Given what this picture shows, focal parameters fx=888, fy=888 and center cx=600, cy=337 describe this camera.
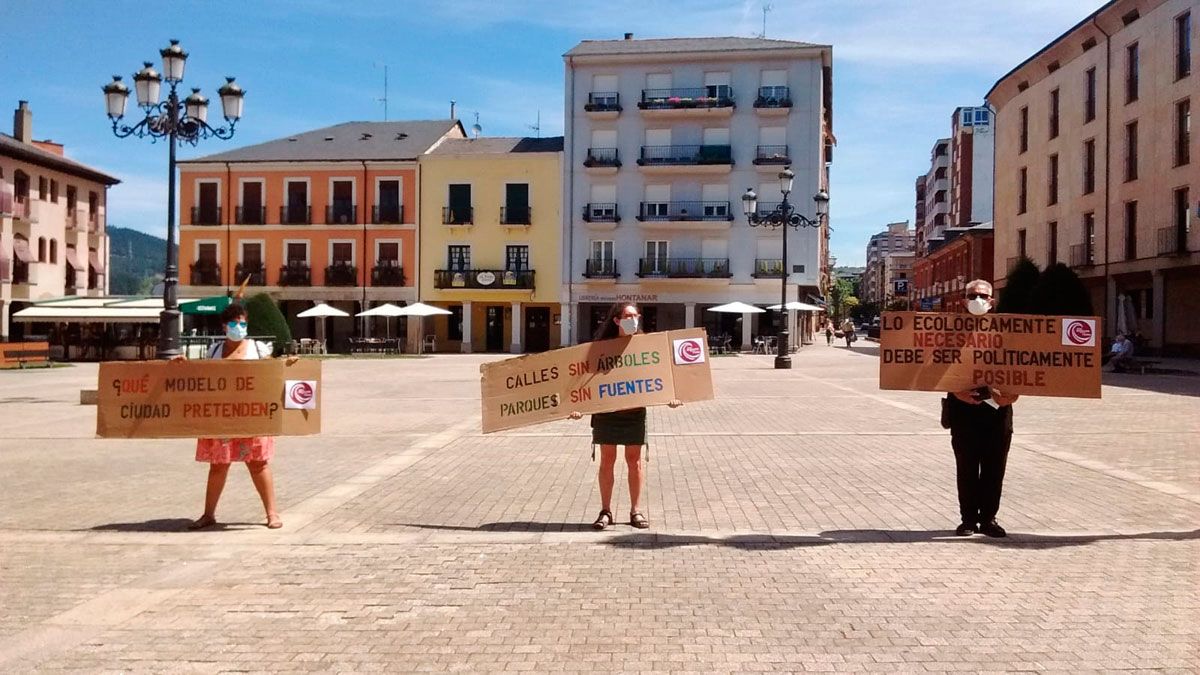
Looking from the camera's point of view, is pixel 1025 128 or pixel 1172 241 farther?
pixel 1025 128

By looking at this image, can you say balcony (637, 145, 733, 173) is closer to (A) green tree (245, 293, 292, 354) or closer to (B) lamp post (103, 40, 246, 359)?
(A) green tree (245, 293, 292, 354)

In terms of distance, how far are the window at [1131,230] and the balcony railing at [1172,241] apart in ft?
7.45

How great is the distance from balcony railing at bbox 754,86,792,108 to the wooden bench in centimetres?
3352

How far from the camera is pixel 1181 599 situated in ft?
16.1

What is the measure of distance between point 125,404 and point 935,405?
1361 cm

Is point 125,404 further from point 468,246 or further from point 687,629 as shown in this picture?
point 468,246

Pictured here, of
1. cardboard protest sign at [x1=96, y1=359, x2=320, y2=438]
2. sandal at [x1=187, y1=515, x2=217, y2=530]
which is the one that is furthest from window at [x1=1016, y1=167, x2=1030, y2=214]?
sandal at [x1=187, y1=515, x2=217, y2=530]

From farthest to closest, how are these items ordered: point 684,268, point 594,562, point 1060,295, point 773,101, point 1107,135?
point 684,268 < point 773,101 < point 1107,135 < point 1060,295 < point 594,562

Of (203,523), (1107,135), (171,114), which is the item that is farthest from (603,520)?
(1107,135)

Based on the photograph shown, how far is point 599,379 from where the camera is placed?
680cm

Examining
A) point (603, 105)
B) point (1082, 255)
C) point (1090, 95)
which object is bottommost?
point (1082, 255)

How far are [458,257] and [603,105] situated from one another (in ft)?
36.8

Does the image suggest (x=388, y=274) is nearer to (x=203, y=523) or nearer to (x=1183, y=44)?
(x=1183, y=44)

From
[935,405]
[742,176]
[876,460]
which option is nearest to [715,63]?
[742,176]
